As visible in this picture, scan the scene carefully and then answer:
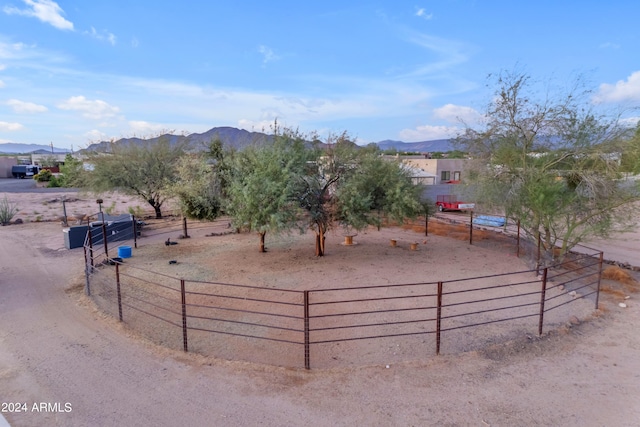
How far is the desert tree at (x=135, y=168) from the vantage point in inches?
855

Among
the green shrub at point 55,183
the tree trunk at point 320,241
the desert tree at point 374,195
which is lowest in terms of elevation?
the tree trunk at point 320,241

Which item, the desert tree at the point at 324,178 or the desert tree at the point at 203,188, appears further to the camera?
the desert tree at the point at 203,188

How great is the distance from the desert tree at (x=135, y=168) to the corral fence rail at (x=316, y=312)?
11.5 m

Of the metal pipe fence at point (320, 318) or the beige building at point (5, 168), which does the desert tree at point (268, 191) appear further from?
the beige building at point (5, 168)

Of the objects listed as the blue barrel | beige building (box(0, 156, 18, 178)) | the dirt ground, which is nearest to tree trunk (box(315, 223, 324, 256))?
the blue barrel

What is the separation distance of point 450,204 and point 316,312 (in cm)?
2505

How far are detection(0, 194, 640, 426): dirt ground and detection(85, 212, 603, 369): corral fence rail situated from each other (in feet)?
1.71

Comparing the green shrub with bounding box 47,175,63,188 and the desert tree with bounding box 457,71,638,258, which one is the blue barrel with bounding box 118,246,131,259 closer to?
the desert tree with bounding box 457,71,638,258

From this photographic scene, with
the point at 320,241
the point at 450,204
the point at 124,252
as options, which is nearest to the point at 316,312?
the point at 320,241

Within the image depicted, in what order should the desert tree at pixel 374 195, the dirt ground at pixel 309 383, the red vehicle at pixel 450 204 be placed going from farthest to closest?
the red vehicle at pixel 450 204 → the desert tree at pixel 374 195 → the dirt ground at pixel 309 383

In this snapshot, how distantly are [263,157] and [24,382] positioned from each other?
8329 mm

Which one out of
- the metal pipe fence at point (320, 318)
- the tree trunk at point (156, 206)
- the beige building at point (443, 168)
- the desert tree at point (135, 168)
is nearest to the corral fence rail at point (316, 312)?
the metal pipe fence at point (320, 318)

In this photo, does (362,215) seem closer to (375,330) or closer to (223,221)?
(375,330)

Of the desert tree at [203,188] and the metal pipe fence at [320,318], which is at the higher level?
the desert tree at [203,188]
